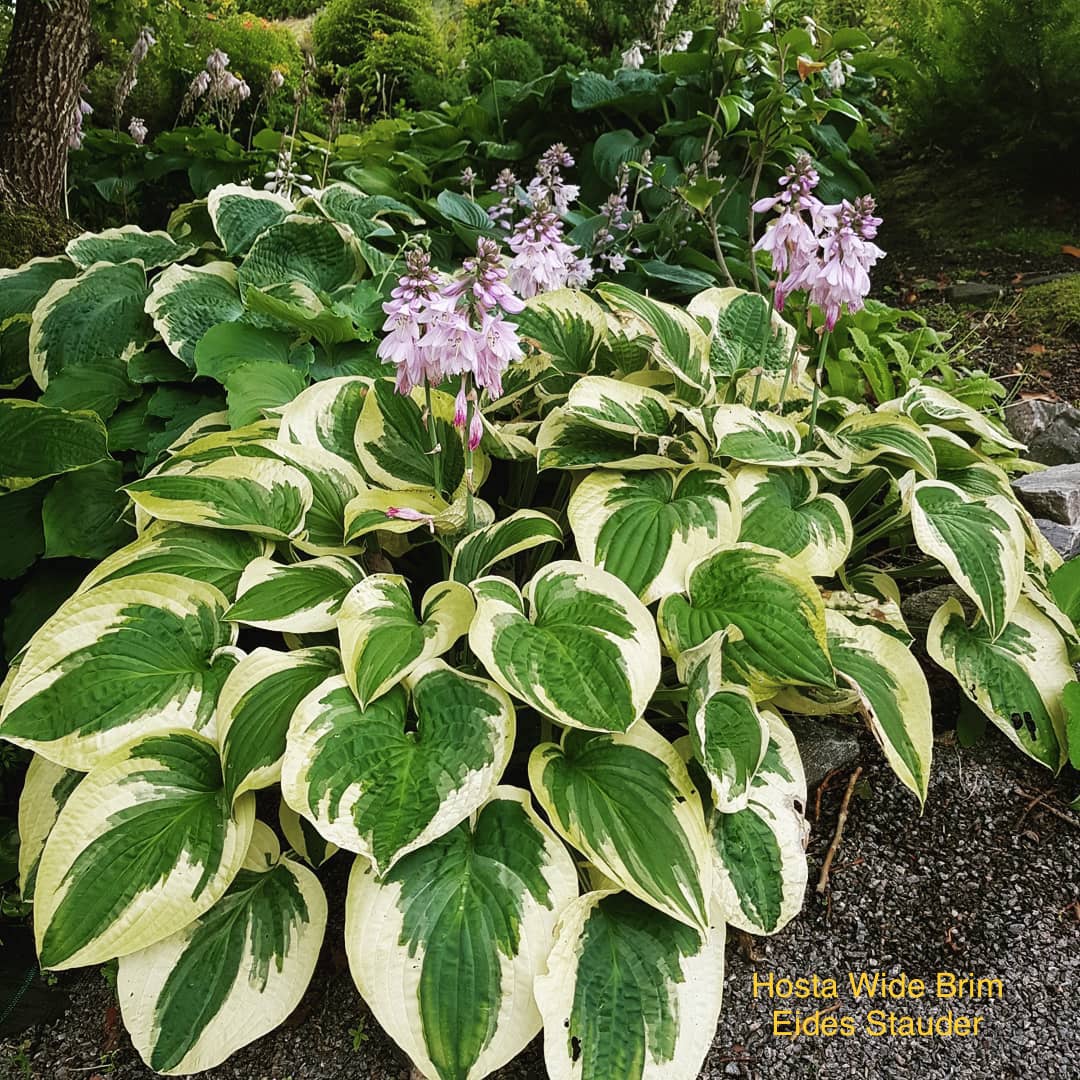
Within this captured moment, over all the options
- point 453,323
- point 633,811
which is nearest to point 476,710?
point 633,811

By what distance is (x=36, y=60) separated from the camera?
2900 mm

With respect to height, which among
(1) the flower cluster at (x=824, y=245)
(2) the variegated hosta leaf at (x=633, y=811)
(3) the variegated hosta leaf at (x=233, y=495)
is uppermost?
(1) the flower cluster at (x=824, y=245)

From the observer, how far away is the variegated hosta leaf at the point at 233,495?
1.57 meters

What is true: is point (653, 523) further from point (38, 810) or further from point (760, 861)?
point (38, 810)

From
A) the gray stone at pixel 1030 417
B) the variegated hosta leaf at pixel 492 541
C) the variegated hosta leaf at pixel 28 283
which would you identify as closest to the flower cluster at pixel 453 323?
the variegated hosta leaf at pixel 492 541

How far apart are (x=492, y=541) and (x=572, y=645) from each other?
35cm

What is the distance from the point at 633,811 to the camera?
52.4 inches

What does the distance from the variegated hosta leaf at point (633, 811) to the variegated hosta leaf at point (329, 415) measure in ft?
2.77

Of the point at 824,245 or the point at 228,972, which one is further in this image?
the point at 824,245

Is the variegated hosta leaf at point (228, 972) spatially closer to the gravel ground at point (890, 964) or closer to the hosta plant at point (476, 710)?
the hosta plant at point (476, 710)

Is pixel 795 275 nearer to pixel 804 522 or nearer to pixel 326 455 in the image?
pixel 804 522

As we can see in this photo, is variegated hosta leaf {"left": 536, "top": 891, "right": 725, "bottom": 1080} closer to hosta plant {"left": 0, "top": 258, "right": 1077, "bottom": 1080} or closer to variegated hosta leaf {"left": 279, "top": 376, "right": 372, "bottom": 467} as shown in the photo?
hosta plant {"left": 0, "top": 258, "right": 1077, "bottom": 1080}

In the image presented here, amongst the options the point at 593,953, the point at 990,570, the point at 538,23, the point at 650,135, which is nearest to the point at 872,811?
the point at 990,570

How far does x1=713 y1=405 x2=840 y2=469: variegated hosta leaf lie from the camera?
69.1 inches
